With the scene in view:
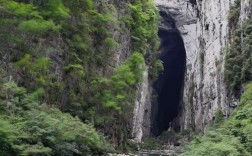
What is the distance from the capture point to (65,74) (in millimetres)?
18453

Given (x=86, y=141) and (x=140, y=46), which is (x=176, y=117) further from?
(x=86, y=141)

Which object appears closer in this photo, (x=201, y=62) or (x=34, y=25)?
(x=34, y=25)

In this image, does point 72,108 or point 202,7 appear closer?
point 72,108

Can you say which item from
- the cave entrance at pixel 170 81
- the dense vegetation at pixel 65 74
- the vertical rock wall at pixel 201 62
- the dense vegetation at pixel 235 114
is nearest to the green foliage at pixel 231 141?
the dense vegetation at pixel 235 114

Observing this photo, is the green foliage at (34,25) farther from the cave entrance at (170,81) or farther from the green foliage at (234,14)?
the cave entrance at (170,81)

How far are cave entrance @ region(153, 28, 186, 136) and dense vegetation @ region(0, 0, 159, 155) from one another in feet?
93.9

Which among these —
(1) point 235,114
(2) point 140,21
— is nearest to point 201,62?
(2) point 140,21

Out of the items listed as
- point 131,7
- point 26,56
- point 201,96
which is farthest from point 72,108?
point 201,96

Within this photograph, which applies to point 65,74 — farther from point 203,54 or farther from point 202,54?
point 202,54

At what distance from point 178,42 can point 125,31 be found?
31449mm

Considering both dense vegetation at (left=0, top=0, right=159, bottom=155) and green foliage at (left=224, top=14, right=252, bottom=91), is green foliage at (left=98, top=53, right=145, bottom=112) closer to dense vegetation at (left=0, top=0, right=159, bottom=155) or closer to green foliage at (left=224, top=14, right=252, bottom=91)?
dense vegetation at (left=0, top=0, right=159, bottom=155)

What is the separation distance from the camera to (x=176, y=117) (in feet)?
175

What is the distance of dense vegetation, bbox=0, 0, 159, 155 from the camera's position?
11.5m

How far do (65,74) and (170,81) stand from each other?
40.4 m
